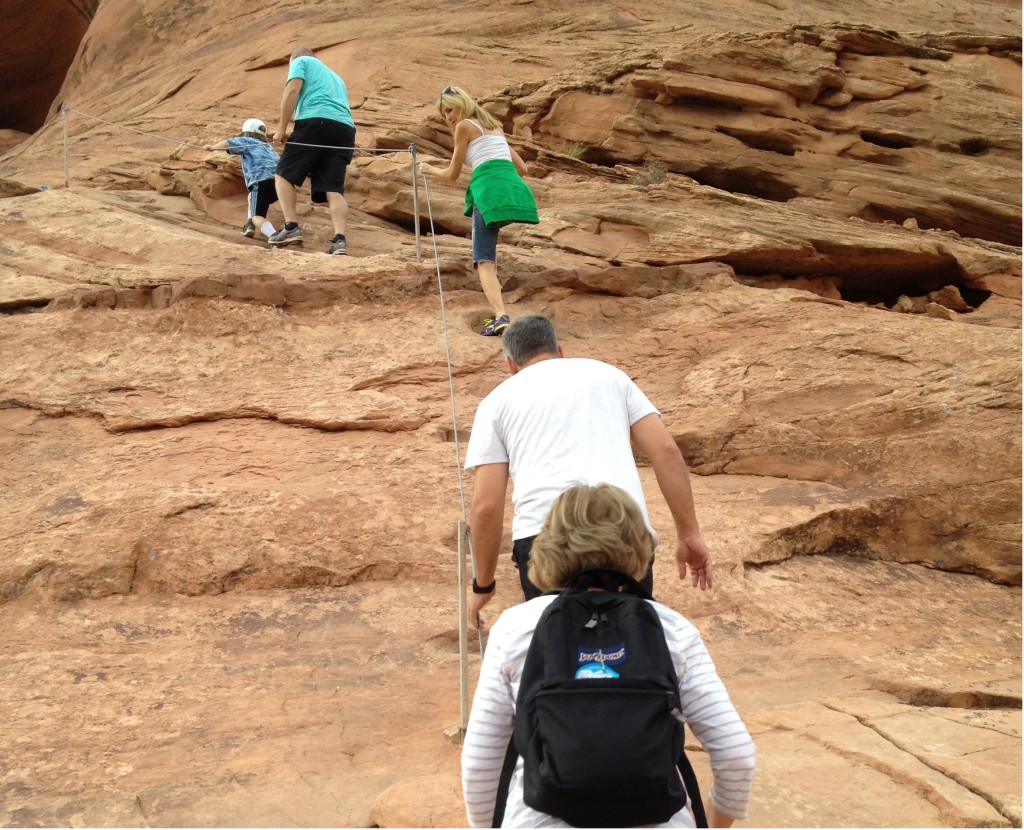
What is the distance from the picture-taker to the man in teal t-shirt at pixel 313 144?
26.0 ft

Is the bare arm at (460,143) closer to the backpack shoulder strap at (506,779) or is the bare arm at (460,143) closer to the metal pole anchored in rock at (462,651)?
the metal pole anchored in rock at (462,651)

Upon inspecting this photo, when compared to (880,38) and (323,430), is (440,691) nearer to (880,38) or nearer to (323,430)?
(323,430)

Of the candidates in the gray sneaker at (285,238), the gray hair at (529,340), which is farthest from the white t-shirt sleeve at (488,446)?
the gray sneaker at (285,238)

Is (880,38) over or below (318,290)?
over

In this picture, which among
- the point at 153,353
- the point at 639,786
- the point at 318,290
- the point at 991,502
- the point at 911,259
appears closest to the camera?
the point at 639,786

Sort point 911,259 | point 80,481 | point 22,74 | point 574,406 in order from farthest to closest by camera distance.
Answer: point 22,74
point 911,259
point 80,481
point 574,406

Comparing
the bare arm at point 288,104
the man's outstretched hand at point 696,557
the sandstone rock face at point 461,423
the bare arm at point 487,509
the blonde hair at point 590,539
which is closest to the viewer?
the blonde hair at point 590,539

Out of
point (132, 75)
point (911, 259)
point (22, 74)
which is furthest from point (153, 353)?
point (22, 74)

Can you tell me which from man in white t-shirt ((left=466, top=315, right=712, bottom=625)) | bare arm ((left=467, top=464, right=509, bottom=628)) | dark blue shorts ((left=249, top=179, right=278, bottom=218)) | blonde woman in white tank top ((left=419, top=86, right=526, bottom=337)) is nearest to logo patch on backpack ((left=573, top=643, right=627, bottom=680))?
man in white t-shirt ((left=466, top=315, right=712, bottom=625))

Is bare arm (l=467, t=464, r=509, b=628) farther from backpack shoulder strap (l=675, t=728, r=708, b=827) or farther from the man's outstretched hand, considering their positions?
backpack shoulder strap (l=675, t=728, r=708, b=827)

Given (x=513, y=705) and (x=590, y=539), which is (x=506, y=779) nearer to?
(x=513, y=705)

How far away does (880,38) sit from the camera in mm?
11633

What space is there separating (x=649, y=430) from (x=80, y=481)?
3.45m

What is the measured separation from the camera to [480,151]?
23.7 feet
